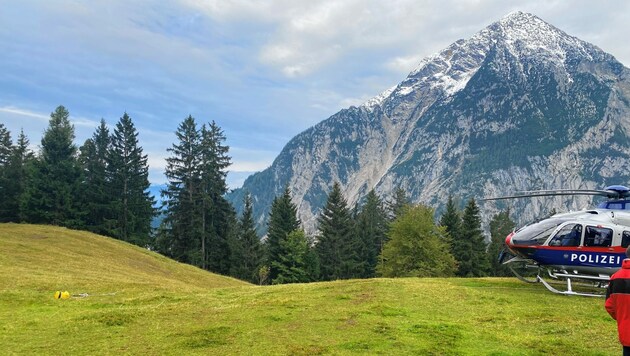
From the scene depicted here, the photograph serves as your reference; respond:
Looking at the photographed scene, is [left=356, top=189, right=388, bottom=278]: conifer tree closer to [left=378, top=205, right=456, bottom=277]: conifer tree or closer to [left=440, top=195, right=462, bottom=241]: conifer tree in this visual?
[left=440, top=195, right=462, bottom=241]: conifer tree

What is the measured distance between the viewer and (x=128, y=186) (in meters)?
69.9

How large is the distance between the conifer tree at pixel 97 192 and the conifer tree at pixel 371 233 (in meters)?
43.3

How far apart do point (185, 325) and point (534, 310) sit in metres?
12.7

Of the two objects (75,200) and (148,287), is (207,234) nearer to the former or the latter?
(75,200)

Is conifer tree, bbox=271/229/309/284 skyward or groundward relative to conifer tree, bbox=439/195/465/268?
groundward

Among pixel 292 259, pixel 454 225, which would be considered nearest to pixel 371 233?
pixel 454 225

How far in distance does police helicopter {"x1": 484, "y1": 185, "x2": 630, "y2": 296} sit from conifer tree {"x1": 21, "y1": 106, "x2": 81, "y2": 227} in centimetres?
5882

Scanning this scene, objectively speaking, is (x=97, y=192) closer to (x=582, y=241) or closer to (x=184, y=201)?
(x=184, y=201)

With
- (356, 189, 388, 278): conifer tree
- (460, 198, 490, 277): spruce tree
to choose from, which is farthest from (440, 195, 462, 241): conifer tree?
(356, 189, 388, 278): conifer tree

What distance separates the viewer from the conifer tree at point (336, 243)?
3071 inches

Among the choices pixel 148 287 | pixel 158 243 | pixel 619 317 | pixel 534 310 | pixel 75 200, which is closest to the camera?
pixel 619 317

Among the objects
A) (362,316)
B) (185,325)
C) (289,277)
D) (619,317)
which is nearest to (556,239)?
(362,316)

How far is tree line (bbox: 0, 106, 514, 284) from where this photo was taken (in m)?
62.5

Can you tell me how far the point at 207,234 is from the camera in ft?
218
